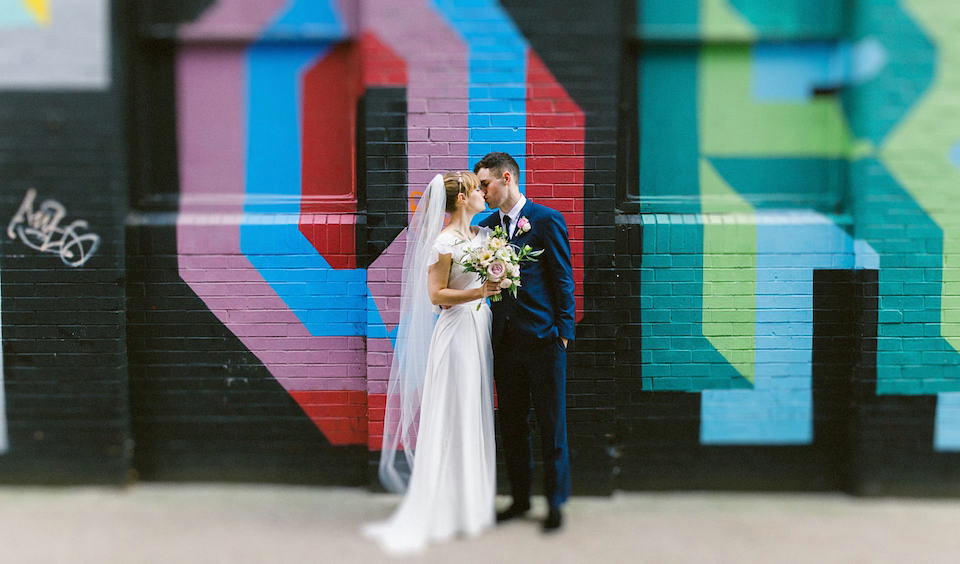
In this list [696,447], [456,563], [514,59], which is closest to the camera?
[456,563]

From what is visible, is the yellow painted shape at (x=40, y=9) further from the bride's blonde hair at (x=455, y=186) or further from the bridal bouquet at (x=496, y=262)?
the bridal bouquet at (x=496, y=262)

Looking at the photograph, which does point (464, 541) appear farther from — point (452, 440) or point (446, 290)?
point (446, 290)

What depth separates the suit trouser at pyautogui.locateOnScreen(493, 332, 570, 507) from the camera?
4.00m

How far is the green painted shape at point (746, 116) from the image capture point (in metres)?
4.71

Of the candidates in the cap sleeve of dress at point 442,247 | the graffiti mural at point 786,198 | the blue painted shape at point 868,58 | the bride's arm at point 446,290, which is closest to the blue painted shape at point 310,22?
the cap sleeve of dress at point 442,247

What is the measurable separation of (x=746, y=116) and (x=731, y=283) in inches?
42.4

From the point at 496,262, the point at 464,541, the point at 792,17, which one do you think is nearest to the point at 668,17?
the point at 792,17

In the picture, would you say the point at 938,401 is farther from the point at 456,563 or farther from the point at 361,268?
the point at 361,268

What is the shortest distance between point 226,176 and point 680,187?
293 centimetres

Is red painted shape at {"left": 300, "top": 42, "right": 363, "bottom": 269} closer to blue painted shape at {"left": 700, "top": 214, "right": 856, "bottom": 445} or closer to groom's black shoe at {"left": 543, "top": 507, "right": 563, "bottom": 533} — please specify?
groom's black shoe at {"left": 543, "top": 507, "right": 563, "bottom": 533}

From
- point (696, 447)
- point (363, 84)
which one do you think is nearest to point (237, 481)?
point (363, 84)

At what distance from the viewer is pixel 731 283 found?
463cm

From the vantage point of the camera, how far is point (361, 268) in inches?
183

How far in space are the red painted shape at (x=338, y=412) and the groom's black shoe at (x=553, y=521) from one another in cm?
136
